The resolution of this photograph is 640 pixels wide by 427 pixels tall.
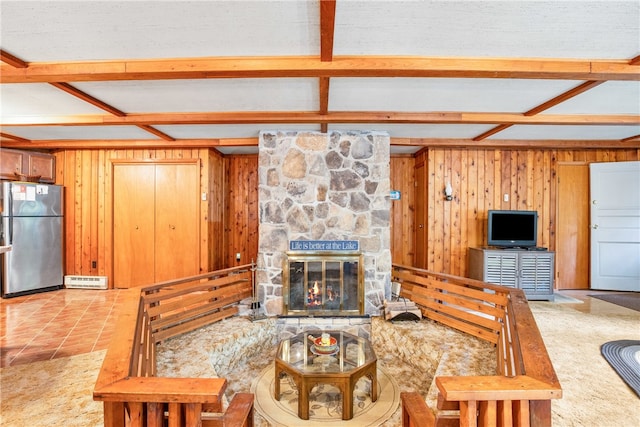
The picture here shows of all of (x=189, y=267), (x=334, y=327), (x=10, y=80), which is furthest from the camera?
(x=189, y=267)

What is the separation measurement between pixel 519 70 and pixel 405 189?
3.48 metres

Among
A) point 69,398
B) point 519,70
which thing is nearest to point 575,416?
point 519,70

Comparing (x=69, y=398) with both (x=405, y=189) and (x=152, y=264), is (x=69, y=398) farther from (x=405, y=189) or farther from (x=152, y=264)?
(x=405, y=189)

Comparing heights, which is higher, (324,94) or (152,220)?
(324,94)

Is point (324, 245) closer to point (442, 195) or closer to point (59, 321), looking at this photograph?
point (442, 195)

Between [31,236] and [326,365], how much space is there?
460 centimetres

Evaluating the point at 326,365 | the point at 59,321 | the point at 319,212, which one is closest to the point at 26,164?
the point at 59,321

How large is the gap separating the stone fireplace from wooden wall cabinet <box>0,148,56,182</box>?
355cm

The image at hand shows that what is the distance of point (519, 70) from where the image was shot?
198cm

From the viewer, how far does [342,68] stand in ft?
6.41

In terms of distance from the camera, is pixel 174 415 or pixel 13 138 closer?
pixel 174 415

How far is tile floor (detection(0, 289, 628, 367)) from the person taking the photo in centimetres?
256

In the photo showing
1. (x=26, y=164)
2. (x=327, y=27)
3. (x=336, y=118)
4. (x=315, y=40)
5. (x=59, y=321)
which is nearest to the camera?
(x=327, y=27)

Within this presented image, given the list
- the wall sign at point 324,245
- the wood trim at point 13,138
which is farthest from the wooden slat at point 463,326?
the wood trim at point 13,138
